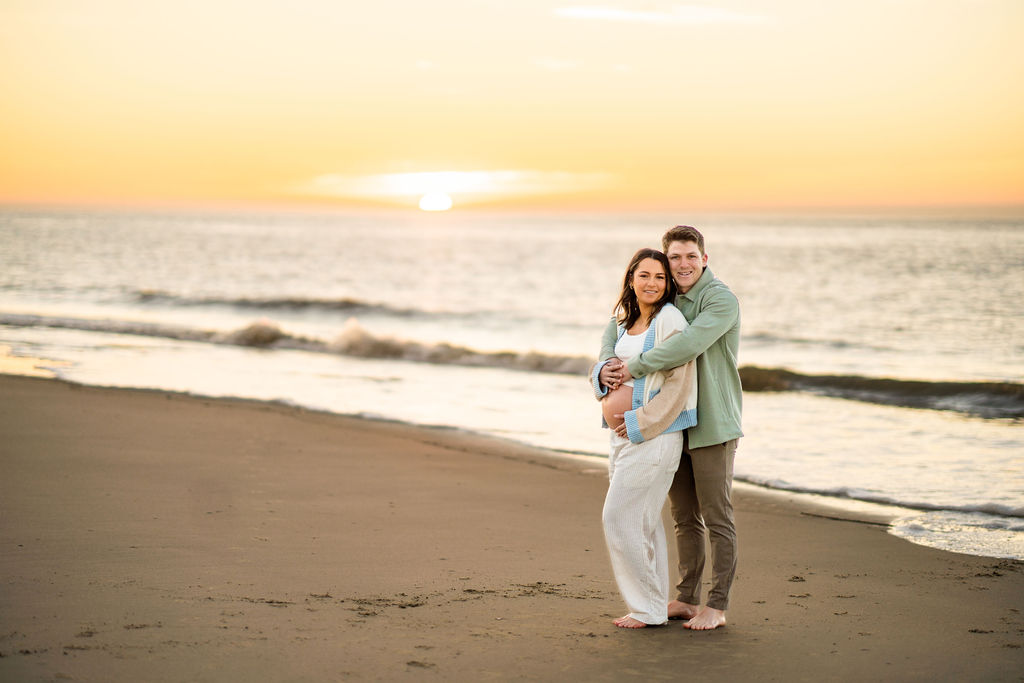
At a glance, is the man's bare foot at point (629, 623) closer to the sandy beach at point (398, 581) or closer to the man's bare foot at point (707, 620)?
the sandy beach at point (398, 581)

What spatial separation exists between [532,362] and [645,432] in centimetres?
1283

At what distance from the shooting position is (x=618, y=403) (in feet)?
14.1

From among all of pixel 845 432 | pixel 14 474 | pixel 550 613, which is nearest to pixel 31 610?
pixel 550 613

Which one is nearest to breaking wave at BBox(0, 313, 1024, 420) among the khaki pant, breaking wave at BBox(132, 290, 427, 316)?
breaking wave at BBox(132, 290, 427, 316)

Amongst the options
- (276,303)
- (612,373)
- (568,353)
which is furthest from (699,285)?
(276,303)

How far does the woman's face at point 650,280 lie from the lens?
425 centimetres

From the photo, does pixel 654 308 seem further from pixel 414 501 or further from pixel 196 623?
pixel 414 501

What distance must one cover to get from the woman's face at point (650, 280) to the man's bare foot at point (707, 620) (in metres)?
1.52

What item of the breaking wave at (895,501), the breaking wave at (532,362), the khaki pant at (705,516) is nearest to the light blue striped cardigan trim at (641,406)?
the khaki pant at (705,516)

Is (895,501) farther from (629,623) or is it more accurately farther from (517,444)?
(629,623)

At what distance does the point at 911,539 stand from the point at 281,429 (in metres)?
5.90

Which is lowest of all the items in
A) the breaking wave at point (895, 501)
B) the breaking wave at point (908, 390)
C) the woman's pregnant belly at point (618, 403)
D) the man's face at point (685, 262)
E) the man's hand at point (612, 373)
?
the breaking wave at point (895, 501)

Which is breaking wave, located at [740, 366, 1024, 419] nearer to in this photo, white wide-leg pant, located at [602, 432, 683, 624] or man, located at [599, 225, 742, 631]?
man, located at [599, 225, 742, 631]

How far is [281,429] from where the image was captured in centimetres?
939
